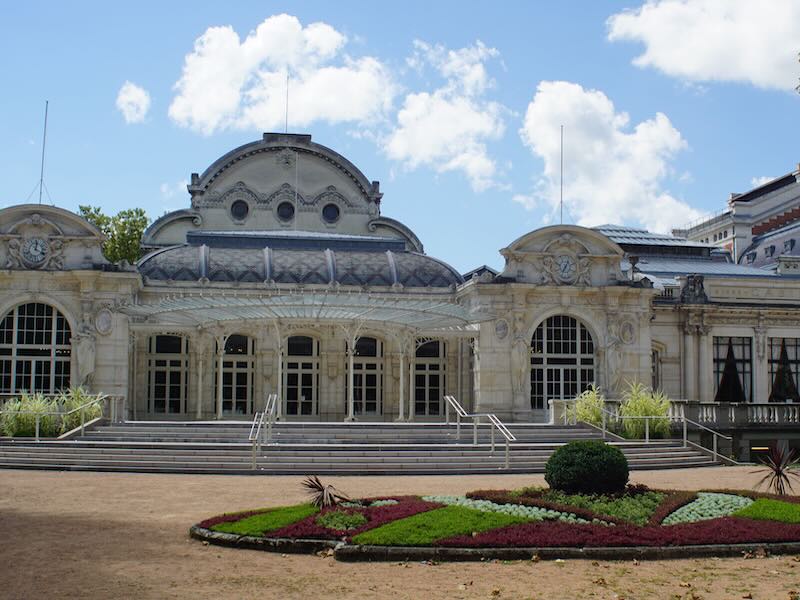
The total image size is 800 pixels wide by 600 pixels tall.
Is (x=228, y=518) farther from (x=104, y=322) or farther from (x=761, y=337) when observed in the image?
(x=761, y=337)

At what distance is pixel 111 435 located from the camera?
2886cm

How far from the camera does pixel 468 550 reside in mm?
12758

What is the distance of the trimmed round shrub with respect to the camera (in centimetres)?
1645

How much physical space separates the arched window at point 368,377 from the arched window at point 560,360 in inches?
237

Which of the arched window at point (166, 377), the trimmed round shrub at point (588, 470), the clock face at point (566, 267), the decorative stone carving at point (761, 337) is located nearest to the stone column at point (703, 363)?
the decorative stone carving at point (761, 337)

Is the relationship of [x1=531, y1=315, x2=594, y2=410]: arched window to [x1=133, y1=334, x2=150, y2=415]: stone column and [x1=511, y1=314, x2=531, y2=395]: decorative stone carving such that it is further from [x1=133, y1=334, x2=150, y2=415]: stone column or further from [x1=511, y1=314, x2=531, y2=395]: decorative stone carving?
[x1=133, y1=334, x2=150, y2=415]: stone column

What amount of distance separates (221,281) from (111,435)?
12.4 meters

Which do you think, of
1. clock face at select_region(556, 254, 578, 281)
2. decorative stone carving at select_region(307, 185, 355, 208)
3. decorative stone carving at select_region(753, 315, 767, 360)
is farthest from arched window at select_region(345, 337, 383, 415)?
decorative stone carving at select_region(753, 315, 767, 360)

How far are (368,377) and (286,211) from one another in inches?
512

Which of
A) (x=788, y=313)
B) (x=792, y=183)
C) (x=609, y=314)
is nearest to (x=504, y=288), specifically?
(x=609, y=314)

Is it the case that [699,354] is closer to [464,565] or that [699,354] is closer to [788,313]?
[788,313]

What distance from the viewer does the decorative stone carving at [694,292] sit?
43.3 metres

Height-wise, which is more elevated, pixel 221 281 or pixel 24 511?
pixel 221 281

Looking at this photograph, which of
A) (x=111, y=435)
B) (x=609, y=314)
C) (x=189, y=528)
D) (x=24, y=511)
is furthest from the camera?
(x=609, y=314)
